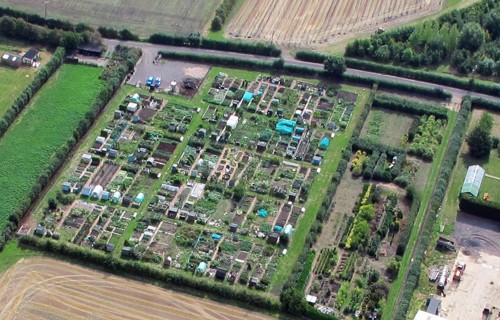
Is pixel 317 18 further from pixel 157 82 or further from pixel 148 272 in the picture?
pixel 148 272

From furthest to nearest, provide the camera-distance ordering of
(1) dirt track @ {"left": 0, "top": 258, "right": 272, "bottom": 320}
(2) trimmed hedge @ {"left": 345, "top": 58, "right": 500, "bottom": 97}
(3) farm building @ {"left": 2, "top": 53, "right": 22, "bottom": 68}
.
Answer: (3) farm building @ {"left": 2, "top": 53, "right": 22, "bottom": 68} → (2) trimmed hedge @ {"left": 345, "top": 58, "right": 500, "bottom": 97} → (1) dirt track @ {"left": 0, "top": 258, "right": 272, "bottom": 320}

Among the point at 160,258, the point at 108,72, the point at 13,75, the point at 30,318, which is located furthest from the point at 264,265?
the point at 13,75

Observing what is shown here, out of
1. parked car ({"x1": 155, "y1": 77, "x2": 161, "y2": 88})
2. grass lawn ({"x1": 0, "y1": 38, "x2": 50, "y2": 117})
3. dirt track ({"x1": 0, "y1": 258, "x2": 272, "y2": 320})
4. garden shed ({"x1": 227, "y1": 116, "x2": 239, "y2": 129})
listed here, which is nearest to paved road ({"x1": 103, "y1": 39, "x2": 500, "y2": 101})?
parked car ({"x1": 155, "y1": 77, "x2": 161, "y2": 88})

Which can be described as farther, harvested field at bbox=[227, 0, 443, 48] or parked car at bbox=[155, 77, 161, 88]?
harvested field at bbox=[227, 0, 443, 48]

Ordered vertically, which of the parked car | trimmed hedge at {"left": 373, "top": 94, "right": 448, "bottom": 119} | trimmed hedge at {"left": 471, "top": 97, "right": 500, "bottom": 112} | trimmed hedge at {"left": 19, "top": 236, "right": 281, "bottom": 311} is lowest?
trimmed hedge at {"left": 19, "top": 236, "right": 281, "bottom": 311}

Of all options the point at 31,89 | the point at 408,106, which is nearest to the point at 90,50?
the point at 31,89

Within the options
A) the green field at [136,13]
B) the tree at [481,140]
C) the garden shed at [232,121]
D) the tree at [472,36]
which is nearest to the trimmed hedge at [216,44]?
the green field at [136,13]

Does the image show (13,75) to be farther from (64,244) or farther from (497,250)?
(497,250)

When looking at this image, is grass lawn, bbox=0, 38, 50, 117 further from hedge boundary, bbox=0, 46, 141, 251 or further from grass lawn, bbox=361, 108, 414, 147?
grass lawn, bbox=361, 108, 414, 147
